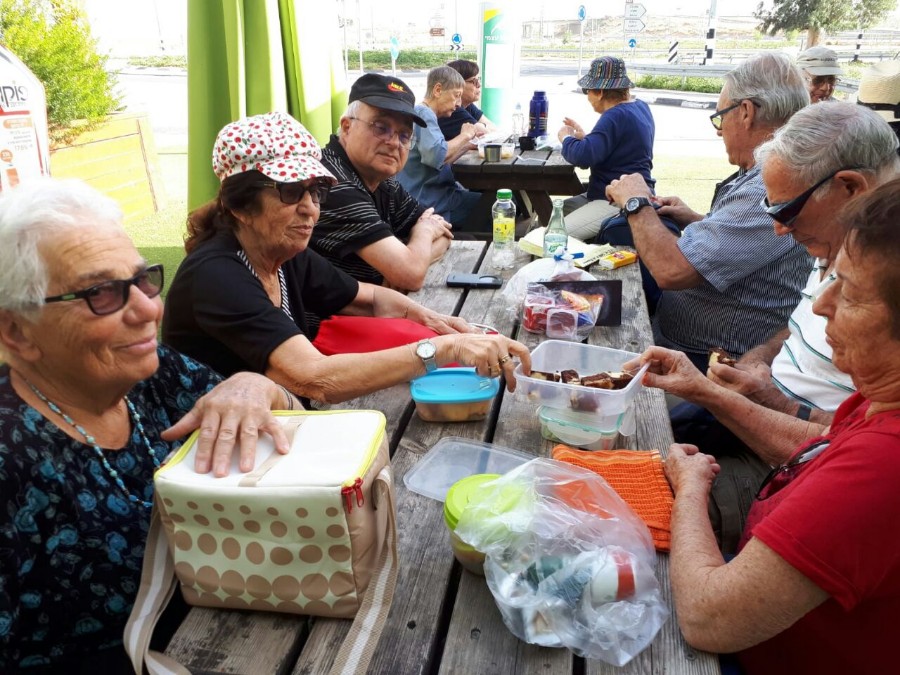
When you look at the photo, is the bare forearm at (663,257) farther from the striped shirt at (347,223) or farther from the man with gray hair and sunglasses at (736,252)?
the striped shirt at (347,223)

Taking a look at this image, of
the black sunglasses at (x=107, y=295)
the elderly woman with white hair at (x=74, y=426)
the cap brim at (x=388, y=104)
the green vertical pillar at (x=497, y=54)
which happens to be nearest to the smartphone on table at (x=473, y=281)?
the cap brim at (x=388, y=104)

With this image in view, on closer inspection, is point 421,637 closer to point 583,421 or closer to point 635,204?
point 583,421

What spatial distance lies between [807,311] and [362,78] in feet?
7.18

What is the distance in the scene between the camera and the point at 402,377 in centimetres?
182

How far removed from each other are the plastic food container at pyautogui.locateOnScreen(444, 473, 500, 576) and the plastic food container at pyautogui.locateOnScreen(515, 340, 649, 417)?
39 centimetres

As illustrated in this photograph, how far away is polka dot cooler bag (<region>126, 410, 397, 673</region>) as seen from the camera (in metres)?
1.05

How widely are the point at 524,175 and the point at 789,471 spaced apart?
429cm

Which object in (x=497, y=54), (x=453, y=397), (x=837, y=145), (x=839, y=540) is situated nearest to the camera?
(x=839, y=540)

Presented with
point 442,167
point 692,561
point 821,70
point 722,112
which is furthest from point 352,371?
point 821,70

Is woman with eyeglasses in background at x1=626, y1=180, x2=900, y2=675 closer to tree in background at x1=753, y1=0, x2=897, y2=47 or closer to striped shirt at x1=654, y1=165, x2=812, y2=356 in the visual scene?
striped shirt at x1=654, y1=165, x2=812, y2=356

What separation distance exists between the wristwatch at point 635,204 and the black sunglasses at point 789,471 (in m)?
1.72

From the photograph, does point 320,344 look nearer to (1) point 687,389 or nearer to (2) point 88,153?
(1) point 687,389

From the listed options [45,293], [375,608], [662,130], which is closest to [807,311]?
[375,608]

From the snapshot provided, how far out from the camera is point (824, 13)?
1109 inches
